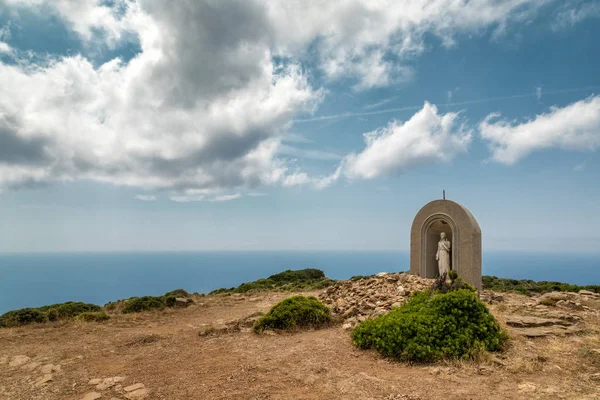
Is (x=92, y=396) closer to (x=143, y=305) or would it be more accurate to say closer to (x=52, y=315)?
(x=52, y=315)

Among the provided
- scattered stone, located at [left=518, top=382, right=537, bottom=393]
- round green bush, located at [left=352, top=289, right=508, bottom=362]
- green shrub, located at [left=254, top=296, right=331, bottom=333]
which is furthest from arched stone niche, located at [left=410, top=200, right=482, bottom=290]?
scattered stone, located at [left=518, top=382, right=537, bottom=393]

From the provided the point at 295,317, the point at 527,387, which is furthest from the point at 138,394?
the point at 527,387

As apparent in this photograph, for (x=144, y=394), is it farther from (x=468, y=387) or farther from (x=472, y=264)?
(x=472, y=264)

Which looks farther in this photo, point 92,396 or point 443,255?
point 443,255

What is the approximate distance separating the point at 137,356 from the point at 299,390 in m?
4.63

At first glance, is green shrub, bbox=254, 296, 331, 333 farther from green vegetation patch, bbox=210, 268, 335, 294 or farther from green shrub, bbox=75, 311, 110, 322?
green vegetation patch, bbox=210, 268, 335, 294

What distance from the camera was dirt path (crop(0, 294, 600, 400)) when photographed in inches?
210

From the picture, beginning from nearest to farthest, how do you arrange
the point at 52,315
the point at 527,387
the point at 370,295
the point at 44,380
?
the point at 527,387 → the point at 44,380 → the point at 370,295 → the point at 52,315

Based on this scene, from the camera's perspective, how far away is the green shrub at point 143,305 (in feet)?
47.4

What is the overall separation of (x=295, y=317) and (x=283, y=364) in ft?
9.88

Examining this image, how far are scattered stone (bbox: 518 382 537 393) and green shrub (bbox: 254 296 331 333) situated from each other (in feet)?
17.7

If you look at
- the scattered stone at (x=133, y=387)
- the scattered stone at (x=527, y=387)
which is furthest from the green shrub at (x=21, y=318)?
the scattered stone at (x=527, y=387)

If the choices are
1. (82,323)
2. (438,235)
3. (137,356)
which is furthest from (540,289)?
(82,323)

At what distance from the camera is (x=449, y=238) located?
15.6m
